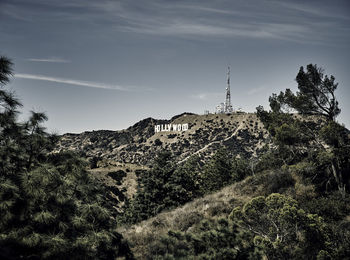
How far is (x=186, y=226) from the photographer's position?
14.4 metres

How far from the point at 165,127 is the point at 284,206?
517 feet

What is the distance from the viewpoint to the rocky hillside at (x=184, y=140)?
4759 inches

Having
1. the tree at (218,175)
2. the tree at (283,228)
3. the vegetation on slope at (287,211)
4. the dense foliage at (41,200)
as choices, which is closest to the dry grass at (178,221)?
the vegetation on slope at (287,211)

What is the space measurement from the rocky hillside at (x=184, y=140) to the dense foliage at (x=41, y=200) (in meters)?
102

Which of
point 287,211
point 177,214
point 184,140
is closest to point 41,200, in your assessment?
point 287,211

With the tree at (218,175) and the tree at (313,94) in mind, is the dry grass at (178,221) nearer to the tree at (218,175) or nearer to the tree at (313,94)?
the tree at (313,94)

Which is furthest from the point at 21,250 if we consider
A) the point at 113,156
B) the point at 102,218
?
the point at 113,156

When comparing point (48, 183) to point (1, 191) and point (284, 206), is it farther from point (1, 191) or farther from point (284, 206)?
point (284, 206)

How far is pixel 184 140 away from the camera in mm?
142375

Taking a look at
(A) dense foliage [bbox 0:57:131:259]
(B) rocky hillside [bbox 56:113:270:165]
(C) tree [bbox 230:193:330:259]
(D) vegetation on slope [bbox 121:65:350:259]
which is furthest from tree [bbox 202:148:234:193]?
(B) rocky hillside [bbox 56:113:270:165]

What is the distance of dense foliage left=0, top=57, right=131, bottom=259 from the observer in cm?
664

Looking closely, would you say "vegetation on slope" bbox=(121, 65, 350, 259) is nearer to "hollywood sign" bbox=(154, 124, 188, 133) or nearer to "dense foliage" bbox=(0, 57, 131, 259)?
"dense foliage" bbox=(0, 57, 131, 259)

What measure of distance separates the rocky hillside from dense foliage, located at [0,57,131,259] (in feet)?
334

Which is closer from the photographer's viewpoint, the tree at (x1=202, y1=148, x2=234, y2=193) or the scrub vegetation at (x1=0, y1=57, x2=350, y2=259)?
the scrub vegetation at (x1=0, y1=57, x2=350, y2=259)
